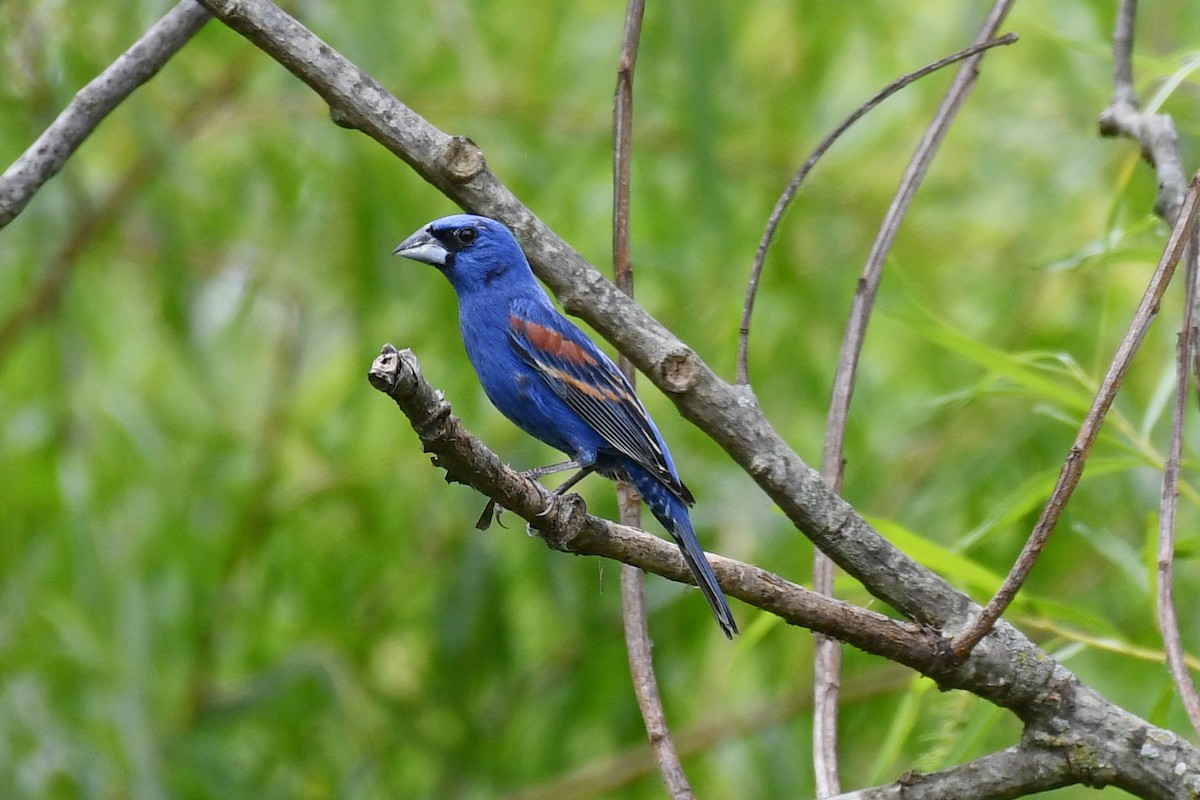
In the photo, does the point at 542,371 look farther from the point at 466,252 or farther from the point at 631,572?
the point at 631,572

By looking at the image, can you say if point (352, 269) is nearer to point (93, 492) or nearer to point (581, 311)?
point (93, 492)

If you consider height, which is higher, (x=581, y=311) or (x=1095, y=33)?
(x=1095, y=33)

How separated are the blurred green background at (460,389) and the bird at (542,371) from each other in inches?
41.7

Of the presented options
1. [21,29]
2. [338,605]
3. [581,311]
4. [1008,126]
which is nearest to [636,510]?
[581,311]

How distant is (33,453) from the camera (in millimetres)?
4387

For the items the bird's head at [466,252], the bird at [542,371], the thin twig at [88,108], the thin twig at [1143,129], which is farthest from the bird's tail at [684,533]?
the thin twig at [88,108]

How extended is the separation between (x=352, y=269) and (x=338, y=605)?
118 centimetres

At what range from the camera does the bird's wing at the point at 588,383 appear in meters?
2.84

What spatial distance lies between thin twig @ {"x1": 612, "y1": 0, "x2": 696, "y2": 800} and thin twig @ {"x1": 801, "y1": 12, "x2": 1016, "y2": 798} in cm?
23

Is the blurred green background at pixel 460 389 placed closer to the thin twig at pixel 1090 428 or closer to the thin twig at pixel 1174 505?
the thin twig at pixel 1174 505

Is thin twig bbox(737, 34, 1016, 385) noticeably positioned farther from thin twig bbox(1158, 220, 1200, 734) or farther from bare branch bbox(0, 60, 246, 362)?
bare branch bbox(0, 60, 246, 362)

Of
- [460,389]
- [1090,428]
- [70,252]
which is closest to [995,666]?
[1090,428]

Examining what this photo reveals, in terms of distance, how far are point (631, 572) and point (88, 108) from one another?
46.2 inches

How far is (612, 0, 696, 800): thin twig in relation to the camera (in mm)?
2186
